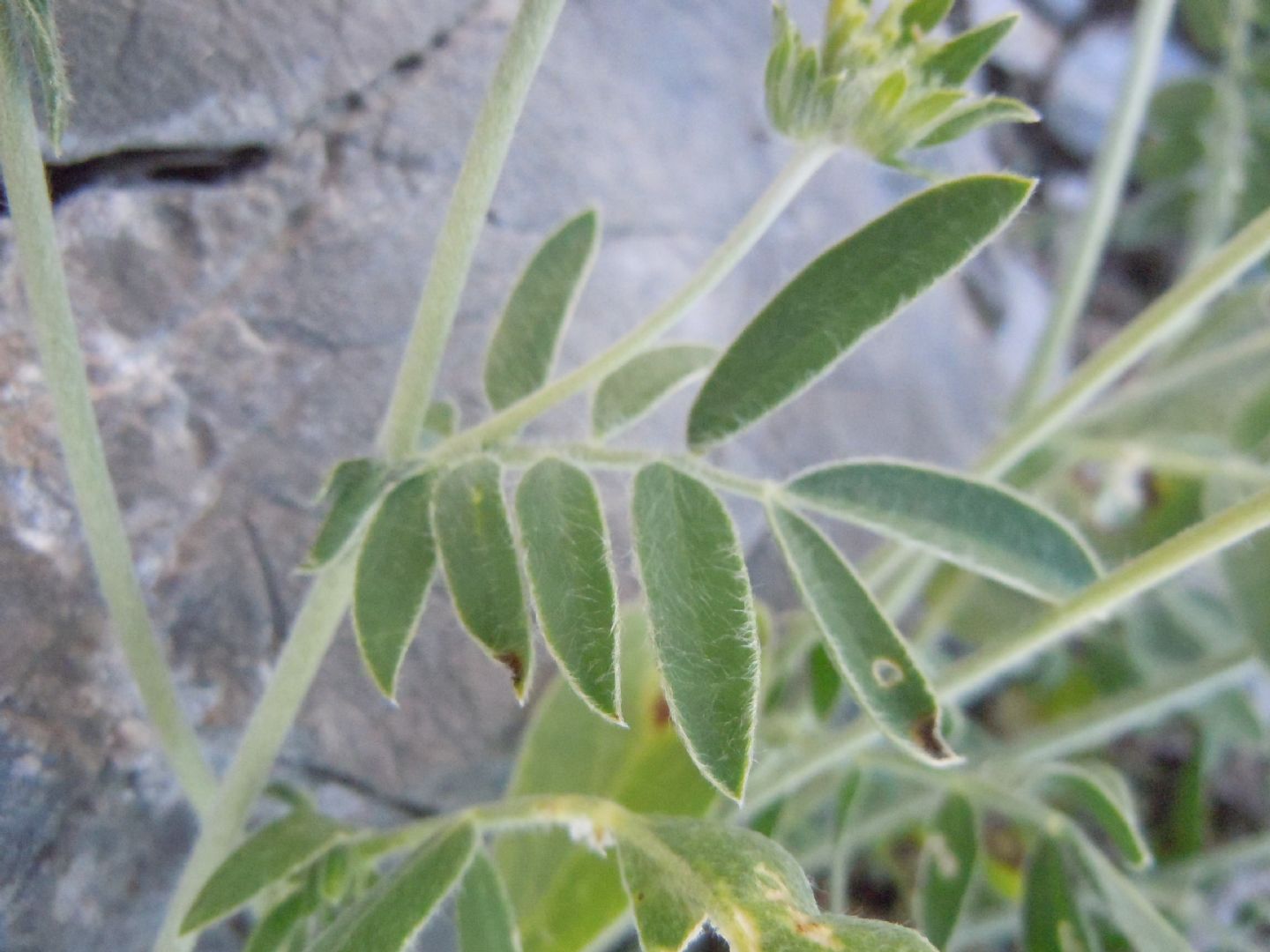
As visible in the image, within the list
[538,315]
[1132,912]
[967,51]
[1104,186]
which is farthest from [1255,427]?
[538,315]

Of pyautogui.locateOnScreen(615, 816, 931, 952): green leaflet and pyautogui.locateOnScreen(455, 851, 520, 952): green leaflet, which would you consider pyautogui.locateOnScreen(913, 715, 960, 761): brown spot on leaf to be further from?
pyautogui.locateOnScreen(455, 851, 520, 952): green leaflet

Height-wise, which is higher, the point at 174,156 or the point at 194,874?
the point at 174,156

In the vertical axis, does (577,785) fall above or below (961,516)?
below

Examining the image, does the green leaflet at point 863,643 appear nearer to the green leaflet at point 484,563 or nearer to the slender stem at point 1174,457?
the green leaflet at point 484,563

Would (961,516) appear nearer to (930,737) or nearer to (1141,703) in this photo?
(930,737)

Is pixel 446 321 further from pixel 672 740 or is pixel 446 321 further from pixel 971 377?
pixel 971 377

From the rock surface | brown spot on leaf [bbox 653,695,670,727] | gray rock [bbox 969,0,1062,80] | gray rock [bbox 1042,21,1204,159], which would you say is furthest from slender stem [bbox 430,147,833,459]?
gray rock [bbox 1042,21,1204,159]

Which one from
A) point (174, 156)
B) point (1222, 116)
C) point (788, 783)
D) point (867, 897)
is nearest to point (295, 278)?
point (174, 156)
